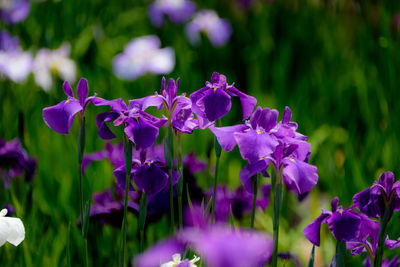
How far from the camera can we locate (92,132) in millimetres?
1874

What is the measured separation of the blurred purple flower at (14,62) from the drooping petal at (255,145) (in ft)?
5.29

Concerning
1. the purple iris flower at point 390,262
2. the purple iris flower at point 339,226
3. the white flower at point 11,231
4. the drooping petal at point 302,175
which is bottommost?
the purple iris flower at point 390,262

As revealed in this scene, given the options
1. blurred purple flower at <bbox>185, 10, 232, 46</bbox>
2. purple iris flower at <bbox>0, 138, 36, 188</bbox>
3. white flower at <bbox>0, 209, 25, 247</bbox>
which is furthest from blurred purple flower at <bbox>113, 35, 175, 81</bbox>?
white flower at <bbox>0, 209, 25, 247</bbox>

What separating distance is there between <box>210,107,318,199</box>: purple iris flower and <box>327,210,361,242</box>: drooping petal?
0.24 ft

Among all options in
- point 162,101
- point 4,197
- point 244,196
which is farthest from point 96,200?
point 162,101

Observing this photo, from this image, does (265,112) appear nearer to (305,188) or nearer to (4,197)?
(305,188)

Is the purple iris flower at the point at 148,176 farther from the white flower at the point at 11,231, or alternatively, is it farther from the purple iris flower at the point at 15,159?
the purple iris flower at the point at 15,159

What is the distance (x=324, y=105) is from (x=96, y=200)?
130 centimetres

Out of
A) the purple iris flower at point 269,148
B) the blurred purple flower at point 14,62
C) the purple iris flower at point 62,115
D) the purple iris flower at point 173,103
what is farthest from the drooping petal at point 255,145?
the blurred purple flower at point 14,62

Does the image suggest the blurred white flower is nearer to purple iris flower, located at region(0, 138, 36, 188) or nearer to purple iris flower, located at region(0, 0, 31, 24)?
purple iris flower, located at region(0, 0, 31, 24)

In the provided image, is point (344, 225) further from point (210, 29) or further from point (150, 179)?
point (210, 29)

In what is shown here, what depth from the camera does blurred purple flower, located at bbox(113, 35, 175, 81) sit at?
2.35 m

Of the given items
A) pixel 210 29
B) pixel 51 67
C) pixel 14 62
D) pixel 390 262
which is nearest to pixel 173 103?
pixel 390 262

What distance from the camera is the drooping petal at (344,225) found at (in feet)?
2.72
